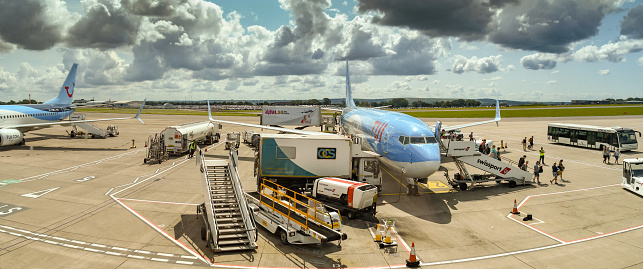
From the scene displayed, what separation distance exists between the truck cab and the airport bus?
18658 millimetres

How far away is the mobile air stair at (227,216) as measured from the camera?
14.0 meters

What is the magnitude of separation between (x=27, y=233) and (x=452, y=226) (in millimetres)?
19920

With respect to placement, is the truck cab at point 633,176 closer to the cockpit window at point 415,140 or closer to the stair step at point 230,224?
the cockpit window at point 415,140

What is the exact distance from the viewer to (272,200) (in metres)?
16.6

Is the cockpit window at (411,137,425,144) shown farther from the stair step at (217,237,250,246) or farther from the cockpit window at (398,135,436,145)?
the stair step at (217,237,250,246)

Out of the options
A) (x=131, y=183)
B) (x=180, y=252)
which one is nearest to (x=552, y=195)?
(x=180, y=252)

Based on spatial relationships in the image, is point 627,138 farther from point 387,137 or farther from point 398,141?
point 398,141

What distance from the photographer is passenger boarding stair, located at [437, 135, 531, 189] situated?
2400 cm

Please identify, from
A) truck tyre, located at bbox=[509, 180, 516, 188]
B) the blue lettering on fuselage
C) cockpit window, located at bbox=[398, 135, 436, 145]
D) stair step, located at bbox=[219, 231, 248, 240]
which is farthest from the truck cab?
stair step, located at bbox=[219, 231, 248, 240]

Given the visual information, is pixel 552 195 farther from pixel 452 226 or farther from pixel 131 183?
pixel 131 183

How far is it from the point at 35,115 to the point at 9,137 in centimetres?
733

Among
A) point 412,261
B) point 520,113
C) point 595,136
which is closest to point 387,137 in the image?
point 412,261

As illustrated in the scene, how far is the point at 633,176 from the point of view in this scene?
24.3 meters

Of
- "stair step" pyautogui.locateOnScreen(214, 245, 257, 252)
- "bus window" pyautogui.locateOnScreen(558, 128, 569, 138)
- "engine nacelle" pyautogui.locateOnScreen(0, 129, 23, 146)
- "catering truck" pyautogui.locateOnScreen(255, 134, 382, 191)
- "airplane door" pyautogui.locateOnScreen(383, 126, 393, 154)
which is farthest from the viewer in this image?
"bus window" pyautogui.locateOnScreen(558, 128, 569, 138)
